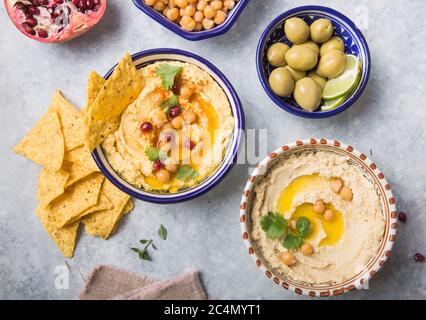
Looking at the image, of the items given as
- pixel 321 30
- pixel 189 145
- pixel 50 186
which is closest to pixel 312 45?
pixel 321 30

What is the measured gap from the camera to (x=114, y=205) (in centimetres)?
346

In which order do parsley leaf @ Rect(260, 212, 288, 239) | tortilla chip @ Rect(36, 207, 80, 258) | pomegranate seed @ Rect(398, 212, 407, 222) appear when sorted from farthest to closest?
tortilla chip @ Rect(36, 207, 80, 258) < pomegranate seed @ Rect(398, 212, 407, 222) < parsley leaf @ Rect(260, 212, 288, 239)

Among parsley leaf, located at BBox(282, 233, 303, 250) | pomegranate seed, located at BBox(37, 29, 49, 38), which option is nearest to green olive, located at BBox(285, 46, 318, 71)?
parsley leaf, located at BBox(282, 233, 303, 250)

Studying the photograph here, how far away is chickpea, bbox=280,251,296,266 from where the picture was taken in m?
3.20

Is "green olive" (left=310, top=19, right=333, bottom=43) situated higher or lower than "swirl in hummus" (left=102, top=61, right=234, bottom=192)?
higher

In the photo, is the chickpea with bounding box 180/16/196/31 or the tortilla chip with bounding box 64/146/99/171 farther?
the tortilla chip with bounding box 64/146/99/171

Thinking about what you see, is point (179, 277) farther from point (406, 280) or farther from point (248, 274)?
point (406, 280)

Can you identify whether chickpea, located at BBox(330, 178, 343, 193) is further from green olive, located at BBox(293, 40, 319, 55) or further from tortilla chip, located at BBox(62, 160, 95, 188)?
tortilla chip, located at BBox(62, 160, 95, 188)

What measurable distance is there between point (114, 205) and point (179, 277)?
2.11 feet

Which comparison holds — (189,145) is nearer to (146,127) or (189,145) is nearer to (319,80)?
(146,127)

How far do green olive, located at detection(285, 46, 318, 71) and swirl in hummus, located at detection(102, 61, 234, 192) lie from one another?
468 mm

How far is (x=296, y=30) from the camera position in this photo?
319cm

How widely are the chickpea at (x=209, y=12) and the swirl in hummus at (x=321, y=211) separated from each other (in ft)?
3.36

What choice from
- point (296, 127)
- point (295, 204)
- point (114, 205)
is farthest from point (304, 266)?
point (114, 205)
